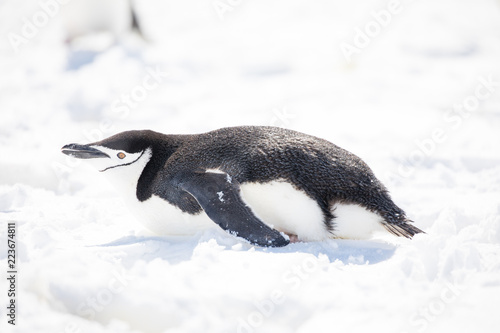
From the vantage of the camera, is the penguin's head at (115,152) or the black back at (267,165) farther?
the penguin's head at (115,152)

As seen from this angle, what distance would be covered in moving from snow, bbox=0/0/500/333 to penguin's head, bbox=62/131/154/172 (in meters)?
0.38

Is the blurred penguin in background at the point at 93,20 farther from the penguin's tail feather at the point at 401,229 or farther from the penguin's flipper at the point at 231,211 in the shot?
the penguin's tail feather at the point at 401,229

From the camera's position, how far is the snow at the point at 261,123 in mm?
2107

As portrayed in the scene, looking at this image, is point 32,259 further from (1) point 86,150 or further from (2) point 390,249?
(2) point 390,249

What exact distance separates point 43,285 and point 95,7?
19.6 ft

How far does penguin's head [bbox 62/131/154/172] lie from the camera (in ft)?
9.46

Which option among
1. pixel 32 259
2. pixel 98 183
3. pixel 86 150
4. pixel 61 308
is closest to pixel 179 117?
pixel 98 183

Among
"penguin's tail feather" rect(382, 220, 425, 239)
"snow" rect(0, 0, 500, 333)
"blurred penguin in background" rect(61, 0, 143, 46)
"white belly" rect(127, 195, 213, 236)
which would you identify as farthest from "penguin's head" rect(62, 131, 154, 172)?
"blurred penguin in background" rect(61, 0, 143, 46)

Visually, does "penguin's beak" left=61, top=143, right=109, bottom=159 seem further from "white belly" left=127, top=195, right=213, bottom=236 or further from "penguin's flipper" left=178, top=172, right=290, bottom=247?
"penguin's flipper" left=178, top=172, right=290, bottom=247

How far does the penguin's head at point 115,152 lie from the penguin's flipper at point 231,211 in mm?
447

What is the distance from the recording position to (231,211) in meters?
2.53

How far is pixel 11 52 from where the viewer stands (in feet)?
A: 25.7

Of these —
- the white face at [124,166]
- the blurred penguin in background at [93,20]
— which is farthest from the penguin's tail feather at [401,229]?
the blurred penguin in background at [93,20]

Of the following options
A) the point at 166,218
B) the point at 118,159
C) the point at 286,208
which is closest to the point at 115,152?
the point at 118,159
